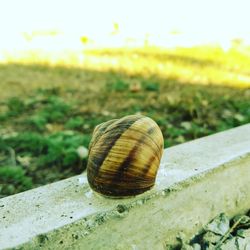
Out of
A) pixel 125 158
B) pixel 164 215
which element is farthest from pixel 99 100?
pixel 125 158

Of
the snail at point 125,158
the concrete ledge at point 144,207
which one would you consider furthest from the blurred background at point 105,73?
the snail at point 125,158

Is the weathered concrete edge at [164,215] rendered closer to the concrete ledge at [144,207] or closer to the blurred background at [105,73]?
the concrete ledge at [144,207]

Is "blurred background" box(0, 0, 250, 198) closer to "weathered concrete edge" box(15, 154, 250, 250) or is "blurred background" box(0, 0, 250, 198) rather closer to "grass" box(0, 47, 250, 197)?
"grass" box(0, 47, 250, 197)

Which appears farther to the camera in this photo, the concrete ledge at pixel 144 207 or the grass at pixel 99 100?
the grass at pixel 99 100

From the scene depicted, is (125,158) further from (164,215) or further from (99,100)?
(99,100)

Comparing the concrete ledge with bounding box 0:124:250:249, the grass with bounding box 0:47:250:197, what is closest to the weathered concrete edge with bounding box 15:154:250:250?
the concrete ledge with bounding box 0:124:250:249

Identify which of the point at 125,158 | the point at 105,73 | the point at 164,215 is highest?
the point at 125,158

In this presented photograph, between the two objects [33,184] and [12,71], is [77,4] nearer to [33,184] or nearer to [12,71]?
[12,71]

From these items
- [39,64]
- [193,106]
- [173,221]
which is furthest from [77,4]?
[173,221]
